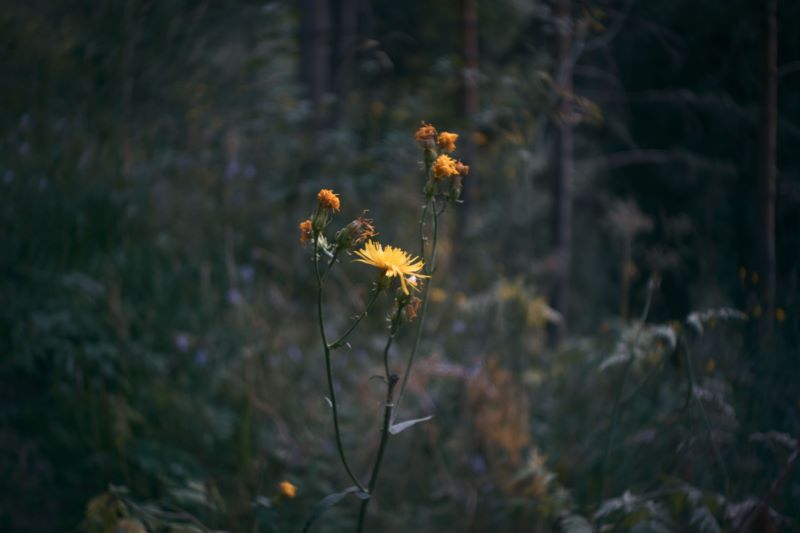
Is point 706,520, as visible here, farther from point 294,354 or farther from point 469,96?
point 469,96

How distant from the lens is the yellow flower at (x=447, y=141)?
1.64m

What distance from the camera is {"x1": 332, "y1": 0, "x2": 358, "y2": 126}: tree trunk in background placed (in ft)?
12.4

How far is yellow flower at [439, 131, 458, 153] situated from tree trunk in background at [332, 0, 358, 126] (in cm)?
157

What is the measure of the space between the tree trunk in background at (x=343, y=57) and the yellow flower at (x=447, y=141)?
1566mm

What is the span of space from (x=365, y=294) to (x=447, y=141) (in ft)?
8.52

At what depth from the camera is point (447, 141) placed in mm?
1651

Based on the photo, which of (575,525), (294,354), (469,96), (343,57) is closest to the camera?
(575,525)

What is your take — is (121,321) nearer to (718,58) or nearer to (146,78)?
(146,78)

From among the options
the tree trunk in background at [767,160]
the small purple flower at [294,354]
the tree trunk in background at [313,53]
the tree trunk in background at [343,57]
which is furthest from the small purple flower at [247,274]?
the tree trunk in background at [313,53]

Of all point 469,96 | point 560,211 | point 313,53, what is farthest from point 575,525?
point 313,53

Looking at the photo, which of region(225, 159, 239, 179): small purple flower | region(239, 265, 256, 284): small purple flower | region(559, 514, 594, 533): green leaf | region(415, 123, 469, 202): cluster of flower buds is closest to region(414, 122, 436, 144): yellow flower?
region(415, 123, 469, 202): cluster of flower buds

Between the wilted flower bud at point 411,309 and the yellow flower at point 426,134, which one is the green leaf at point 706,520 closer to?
the wilted flower bud at point 411,309

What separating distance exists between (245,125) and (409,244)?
4.89 feet

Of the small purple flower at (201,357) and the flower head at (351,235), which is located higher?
the flower head at (351,235)
